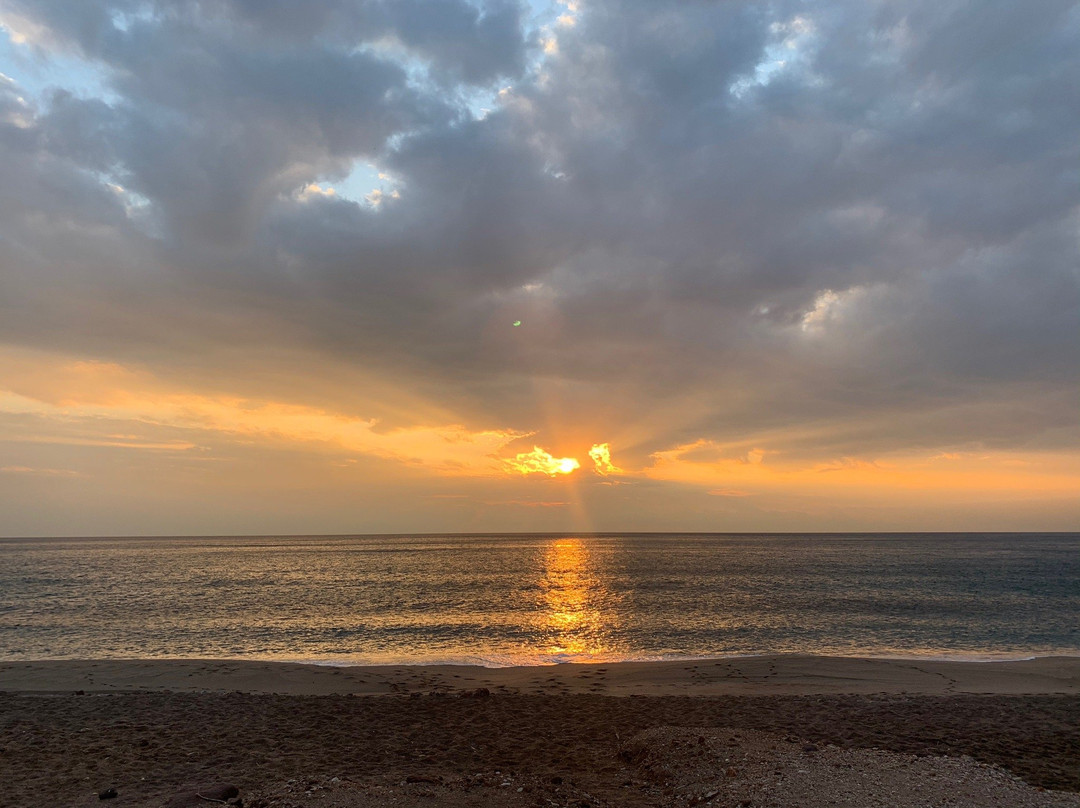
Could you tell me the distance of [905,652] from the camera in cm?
2809

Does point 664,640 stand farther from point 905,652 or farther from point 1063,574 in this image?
point 1063,574

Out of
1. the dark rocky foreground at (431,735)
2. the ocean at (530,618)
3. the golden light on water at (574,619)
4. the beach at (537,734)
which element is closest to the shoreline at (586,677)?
the beach at (537,734)

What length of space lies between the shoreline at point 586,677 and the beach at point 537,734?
5.8 inches

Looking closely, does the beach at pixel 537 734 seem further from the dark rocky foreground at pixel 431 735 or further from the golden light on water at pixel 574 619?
the golden light on water at pixel 574 619

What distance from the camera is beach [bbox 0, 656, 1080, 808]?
1029 centimetres

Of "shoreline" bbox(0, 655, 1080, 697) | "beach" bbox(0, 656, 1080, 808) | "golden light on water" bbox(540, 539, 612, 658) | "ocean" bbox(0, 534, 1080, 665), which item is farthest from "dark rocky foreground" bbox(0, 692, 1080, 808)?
"golden light on water" bbox(540, 539, 612, 658)

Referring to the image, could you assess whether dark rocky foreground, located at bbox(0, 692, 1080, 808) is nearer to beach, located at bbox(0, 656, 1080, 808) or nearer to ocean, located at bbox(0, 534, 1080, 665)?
beach, located at bbox(0, 656, 1080, 808)

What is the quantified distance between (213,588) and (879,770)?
2431 inches

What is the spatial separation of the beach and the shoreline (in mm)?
148

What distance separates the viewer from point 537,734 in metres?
14.4

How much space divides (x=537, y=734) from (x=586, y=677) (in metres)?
8.00

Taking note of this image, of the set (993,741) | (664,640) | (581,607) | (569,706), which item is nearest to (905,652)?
(664,640)

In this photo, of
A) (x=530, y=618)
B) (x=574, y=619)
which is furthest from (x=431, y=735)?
(x=574, y=619)

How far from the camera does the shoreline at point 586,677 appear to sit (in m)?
19.6
